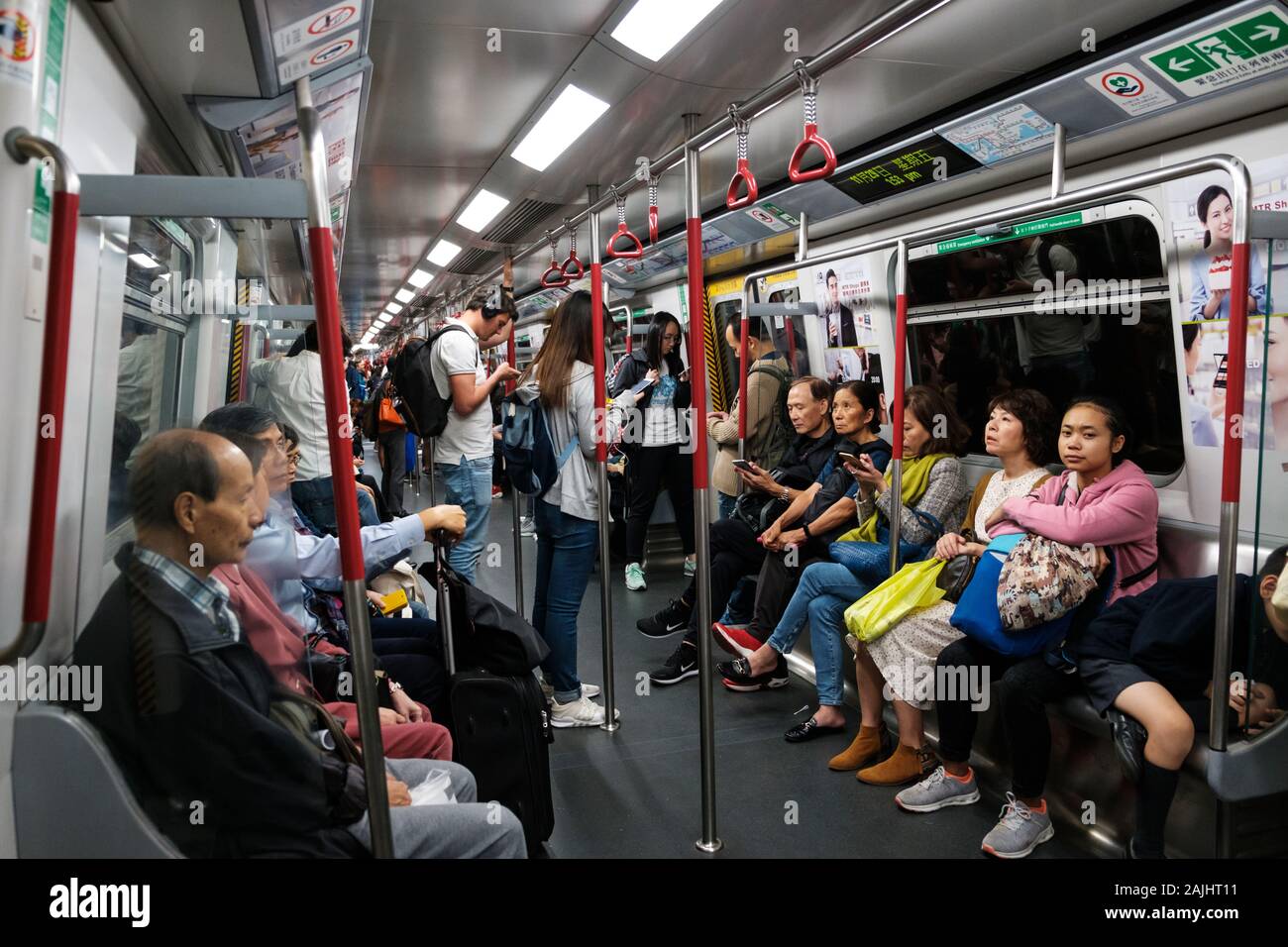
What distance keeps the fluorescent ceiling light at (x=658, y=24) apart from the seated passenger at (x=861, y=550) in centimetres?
213

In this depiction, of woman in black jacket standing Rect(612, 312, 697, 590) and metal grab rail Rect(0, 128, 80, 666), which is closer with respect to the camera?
metal grab rail Rect(0, 128, 80, 666)

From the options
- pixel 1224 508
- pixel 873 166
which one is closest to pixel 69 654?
pixel 1224 508

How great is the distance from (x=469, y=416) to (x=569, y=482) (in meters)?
0.74

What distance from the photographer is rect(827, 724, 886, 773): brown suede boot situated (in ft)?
11.7

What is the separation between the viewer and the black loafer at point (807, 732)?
3.84 meters

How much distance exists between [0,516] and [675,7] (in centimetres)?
247

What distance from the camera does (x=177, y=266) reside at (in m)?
2.20

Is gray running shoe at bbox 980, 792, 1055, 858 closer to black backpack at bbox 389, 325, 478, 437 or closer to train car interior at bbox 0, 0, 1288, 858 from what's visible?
train car interior at bbox 0, 0, 1288, 858

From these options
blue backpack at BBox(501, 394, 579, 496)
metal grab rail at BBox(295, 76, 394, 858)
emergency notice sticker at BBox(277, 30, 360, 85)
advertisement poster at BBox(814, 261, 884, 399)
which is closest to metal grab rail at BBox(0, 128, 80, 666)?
metal grab rail at BBox(295, 76, 394, 858)

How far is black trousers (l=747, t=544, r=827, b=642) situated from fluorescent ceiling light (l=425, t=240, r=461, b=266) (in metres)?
4.50

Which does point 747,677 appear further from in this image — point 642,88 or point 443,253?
point 443,253

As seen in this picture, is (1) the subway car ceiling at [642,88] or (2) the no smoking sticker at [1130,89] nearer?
(1) the subway car ceiling at [642,88]

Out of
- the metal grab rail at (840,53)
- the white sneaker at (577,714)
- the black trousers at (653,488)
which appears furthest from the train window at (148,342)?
the black trousers at (653,488)

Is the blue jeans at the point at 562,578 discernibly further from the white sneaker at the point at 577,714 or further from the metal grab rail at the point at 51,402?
the metal grab rail at the point at 51,402
